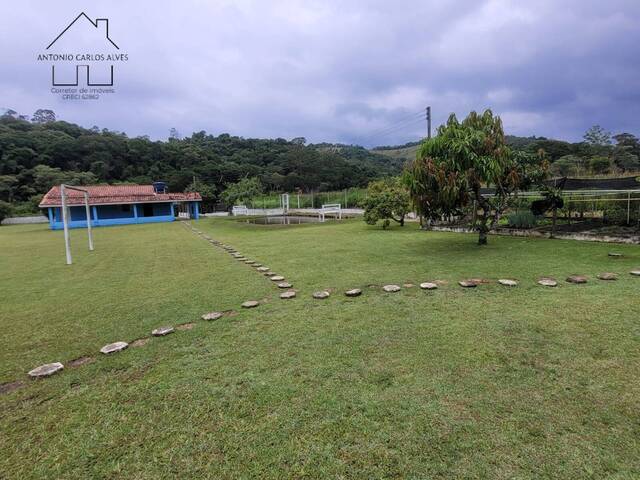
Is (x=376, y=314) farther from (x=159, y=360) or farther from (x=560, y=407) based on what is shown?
(x=159, y=360)

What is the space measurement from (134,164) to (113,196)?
842 inches

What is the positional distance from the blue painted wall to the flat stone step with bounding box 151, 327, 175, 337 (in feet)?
85.7

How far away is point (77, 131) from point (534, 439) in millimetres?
60872

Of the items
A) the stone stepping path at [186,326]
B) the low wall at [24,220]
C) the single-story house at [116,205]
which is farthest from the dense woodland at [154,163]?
the stone stepping path at [186,326]

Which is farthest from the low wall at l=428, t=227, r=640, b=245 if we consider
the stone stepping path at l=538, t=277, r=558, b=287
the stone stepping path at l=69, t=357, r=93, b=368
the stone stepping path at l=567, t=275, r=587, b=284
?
the stone stepping path at l=69, t=357, r=93, b=368

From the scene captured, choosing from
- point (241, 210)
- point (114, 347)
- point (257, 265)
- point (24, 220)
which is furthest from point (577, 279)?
point (24, 220)

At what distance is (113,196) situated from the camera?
2742 cm

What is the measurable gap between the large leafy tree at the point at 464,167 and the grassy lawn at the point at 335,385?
2705 mm

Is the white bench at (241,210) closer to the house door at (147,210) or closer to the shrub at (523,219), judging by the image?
the house door at (147,210)

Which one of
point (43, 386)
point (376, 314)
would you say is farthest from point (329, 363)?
point (43, 386)

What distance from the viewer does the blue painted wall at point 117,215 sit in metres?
25.1

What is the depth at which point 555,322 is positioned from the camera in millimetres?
3455

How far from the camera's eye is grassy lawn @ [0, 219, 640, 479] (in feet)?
6.00

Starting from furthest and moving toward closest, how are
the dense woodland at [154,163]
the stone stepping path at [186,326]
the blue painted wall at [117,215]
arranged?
the dense woodland at [154,163] < the blue painted wall at [117,215] < the stone stepping path at [186,326]
